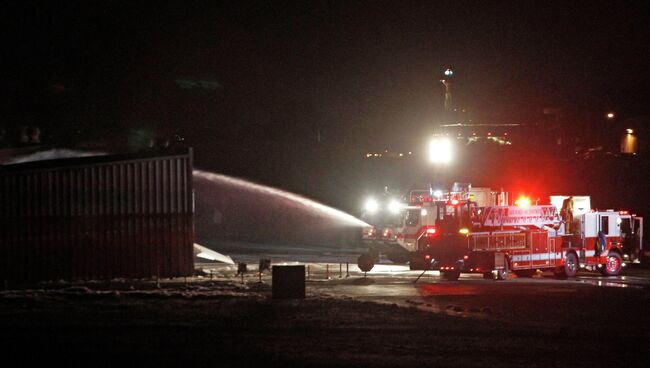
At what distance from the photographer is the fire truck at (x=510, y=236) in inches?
1136

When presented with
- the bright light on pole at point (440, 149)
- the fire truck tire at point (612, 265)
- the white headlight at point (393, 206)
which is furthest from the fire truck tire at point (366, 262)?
the bright light on pole at point (440, 149)

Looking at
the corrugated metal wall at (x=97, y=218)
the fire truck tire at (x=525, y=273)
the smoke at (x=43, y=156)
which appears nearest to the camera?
the corrugated metal wall at (x=97, y=218)

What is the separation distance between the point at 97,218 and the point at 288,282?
8308mm

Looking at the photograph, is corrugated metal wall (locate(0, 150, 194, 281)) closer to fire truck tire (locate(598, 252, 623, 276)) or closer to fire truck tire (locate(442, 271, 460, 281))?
fire truck tire (locate(442, 271, 460, 281))

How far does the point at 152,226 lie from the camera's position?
26.7m

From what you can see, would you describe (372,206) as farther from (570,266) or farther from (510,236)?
(570,266)

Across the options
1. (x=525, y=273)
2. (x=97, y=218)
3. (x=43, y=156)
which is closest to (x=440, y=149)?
(x=525, y=273)

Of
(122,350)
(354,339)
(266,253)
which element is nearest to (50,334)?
(122,350)

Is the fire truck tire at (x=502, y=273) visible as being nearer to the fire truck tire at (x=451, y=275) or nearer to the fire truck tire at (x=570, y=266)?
the fire truck tire at (x=451, y=275)

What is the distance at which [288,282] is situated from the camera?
2120 cm

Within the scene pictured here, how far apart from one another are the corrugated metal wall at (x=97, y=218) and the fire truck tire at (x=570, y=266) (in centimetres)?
1531

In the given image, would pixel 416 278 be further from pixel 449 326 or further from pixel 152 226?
pixel 449 326

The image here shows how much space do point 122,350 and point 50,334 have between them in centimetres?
242

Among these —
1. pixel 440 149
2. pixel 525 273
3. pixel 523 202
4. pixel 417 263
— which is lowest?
pixel 525 273
